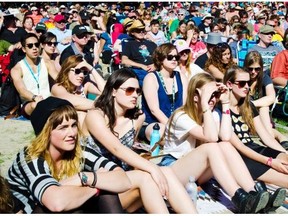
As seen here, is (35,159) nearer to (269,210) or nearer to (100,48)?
(269,210)

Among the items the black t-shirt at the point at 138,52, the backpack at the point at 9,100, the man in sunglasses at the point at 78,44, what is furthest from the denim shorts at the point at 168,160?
the black t-shirt at the point at 138,52

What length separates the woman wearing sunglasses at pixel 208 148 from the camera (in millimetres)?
3883

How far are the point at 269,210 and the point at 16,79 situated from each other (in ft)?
13.1

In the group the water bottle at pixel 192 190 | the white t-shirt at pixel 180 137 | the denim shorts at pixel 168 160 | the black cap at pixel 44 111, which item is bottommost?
the water bottle at pixel 192 190

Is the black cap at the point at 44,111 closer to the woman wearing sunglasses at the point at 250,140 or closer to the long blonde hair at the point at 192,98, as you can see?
the long blonde hair at the point at 192,98

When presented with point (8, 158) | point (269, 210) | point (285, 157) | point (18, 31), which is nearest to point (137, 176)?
point (269, 210)

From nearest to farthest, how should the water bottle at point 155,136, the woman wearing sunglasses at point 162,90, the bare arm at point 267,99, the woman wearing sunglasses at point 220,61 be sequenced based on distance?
the water bottle at point 155,136
the woman wearing sunglasses at point 162,90
the bare arm at point 267,99
the woman wearing sunglasses at point 220,61

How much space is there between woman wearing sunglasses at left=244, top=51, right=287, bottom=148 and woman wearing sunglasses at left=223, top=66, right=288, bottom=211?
80 cm

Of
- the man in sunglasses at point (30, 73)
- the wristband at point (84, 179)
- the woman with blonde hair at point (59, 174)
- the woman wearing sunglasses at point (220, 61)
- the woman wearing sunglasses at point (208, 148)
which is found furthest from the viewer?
the woman wearing sunglasses at point (220, 61)

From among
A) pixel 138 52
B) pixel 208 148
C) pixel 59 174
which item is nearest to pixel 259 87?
pixel 208 148

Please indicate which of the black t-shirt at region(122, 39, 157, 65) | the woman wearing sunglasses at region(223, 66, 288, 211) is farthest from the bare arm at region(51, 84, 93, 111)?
the black t-shirt at region(122, 39, 157, 65)

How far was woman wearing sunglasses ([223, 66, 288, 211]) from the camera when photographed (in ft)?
14.5

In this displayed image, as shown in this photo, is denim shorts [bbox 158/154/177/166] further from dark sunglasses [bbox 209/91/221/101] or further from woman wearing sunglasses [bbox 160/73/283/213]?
dark sunglasses [bbox 209/91/221/101]

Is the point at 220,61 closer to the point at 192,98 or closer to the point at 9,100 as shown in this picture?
the point at 192,98
